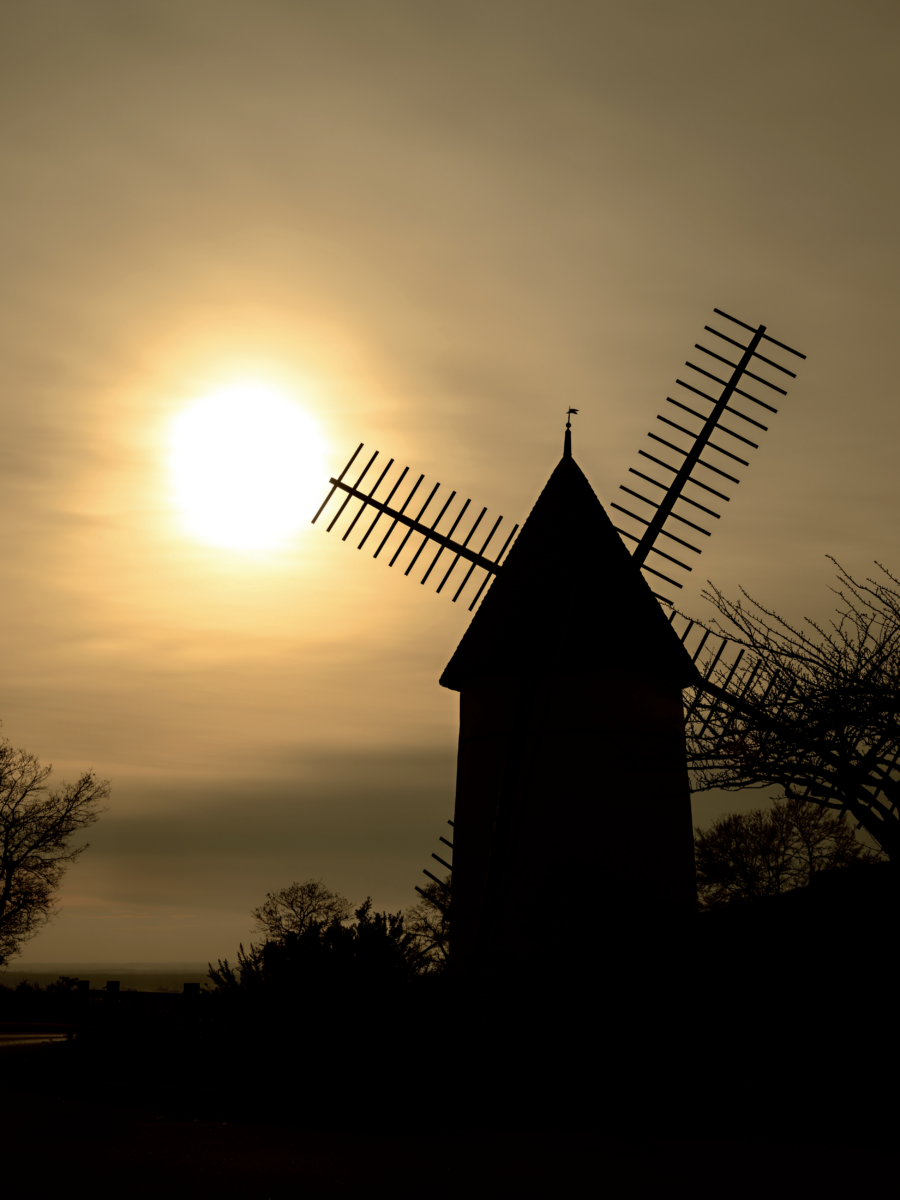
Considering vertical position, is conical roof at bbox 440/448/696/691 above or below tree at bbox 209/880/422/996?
above

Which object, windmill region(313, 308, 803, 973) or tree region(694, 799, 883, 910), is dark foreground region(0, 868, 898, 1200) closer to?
windmill region(313, 308, 803, 973)

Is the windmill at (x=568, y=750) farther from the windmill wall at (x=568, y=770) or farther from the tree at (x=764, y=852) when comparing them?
the tree at (x=764, y=852)

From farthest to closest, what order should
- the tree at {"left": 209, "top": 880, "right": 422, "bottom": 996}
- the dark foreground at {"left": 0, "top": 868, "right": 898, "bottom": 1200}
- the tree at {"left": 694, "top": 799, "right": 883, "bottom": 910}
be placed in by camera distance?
the tree at {"left": 694, "top": 799, "right": 883, "bottom": 910} → the tree at {"left": 209, "top": 880, "right": 422, "bottom": 996} → the dark foreground at {"left": 0, "top": 868, "right": 898, "bottom": 1200}

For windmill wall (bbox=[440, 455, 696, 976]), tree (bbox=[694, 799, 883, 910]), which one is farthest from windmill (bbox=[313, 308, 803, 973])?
tree (bbox=[694, 799, 883, 910])

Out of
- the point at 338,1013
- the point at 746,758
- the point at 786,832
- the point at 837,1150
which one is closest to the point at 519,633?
the point at 746,758

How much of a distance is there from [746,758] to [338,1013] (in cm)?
452

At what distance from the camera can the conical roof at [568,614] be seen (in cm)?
1216

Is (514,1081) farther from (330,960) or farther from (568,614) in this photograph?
(568,614)

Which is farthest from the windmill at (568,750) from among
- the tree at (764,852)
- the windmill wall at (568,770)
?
the tree at (764,852)

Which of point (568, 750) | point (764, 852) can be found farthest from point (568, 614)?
point (764, 852)

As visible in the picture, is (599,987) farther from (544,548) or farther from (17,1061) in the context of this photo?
(17,1061)

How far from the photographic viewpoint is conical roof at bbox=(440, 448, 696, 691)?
1216 cm

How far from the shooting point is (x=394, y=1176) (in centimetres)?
628

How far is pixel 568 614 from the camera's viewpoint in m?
12.1
